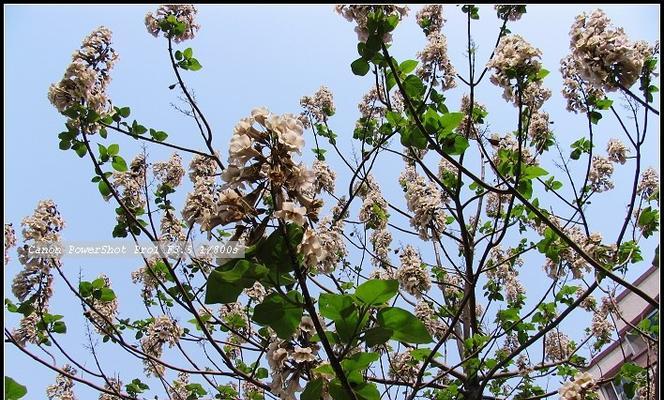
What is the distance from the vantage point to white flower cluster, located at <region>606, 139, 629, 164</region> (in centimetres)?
763

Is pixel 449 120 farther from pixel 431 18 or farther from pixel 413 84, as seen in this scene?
pixel 431 18

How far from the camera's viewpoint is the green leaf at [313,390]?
2.26 m

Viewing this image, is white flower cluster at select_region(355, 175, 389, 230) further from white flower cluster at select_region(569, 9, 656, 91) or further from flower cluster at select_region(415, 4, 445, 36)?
white flower cluster at select_region(569, 9, 656, 91)

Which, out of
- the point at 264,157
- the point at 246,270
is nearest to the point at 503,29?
the point at 264,157

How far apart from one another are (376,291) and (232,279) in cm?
57

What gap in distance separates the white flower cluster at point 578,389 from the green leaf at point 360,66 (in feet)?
10.1

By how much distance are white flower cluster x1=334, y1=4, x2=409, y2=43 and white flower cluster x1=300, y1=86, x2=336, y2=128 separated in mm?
4428

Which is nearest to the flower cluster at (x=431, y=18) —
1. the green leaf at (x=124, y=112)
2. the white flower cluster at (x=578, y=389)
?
the green leaf at (x=124, y=112)

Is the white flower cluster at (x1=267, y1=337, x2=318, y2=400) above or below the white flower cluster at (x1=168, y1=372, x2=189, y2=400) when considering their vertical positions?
below

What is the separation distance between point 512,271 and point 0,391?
855cm

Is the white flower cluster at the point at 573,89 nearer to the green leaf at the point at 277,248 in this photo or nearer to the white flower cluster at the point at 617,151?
the white flower cluster at the point at 617,151

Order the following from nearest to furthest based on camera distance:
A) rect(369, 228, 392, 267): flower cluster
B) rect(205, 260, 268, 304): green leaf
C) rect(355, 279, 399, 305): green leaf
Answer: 1. rect(205, 260, 268, 304): green leaf
2. rect(355, 279, 399, 305): green leaf
3. rect(369, 228, 392, 267): flower cluster

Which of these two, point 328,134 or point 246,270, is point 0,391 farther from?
point 328,134

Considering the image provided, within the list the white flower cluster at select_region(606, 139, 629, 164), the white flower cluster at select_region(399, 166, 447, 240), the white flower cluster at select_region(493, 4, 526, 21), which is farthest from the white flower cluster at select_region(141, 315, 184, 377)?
the white flower cluster at select_region(606, 139, 629, 164)
